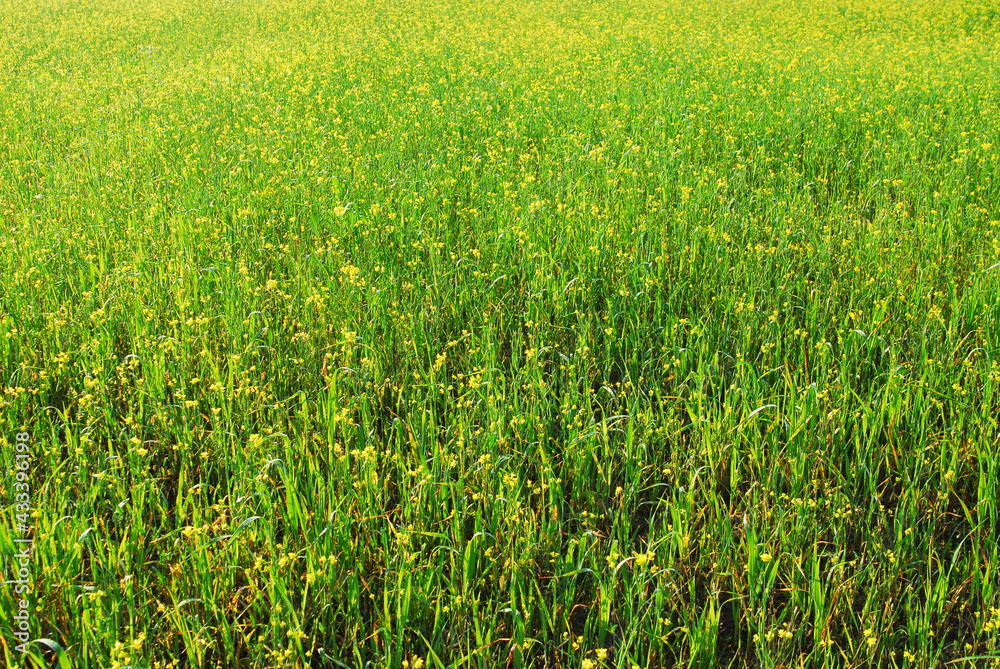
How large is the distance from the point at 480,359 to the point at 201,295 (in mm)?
1632

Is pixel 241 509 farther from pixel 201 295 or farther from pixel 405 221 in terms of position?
pixel 405 221

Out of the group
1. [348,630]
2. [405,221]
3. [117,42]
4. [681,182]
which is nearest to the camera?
[348,630]

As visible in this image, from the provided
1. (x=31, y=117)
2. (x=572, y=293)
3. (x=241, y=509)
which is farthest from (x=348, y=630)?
(x=31, y=117)

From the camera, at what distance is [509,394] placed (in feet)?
9.98

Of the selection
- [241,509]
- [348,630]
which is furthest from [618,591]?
[241,509]

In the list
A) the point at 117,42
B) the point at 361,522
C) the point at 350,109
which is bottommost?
the point at 361,522

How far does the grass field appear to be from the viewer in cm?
205

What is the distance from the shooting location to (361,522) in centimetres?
231

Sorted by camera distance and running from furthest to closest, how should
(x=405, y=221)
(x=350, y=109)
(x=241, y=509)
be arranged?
(x=350, y=109) → (x=405, y=221) → (x=241, y=509)

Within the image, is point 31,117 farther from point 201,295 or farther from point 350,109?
point 201,295

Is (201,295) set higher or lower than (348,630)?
higher

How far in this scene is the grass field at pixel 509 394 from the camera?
2.05 meters

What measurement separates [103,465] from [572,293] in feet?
7.22

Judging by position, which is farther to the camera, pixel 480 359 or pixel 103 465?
pixel 480 359
